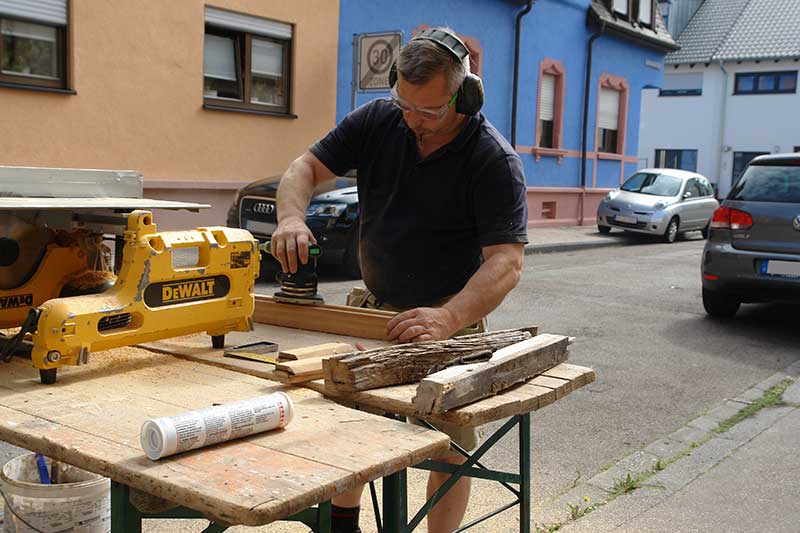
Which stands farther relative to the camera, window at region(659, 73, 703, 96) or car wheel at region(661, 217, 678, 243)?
window at region(659, 73, 703, 96)

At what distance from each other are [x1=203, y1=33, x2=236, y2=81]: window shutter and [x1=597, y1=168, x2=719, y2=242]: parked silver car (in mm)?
10274

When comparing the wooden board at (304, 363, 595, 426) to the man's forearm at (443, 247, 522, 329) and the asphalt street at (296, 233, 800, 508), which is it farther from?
Answer: the asphalt street at (296, 233, 800, 508)

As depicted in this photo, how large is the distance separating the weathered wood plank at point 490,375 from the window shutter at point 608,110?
74.8 feet

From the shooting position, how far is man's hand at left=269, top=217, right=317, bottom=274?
2.82m

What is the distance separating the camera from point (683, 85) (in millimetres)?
36875

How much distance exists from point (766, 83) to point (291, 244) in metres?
36.4

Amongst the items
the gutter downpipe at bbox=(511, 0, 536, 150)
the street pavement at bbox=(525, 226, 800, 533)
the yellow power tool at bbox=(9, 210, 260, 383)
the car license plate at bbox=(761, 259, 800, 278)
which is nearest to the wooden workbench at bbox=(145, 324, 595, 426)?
the yellow power tool at bbox=(9, 210, 260, 383)

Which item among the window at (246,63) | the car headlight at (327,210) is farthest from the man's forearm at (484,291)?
the window at (246,63)

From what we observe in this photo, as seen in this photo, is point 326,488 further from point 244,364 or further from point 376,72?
point 376,72

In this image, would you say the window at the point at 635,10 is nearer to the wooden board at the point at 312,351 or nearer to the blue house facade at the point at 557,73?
the blue house facade at the point at 557,73

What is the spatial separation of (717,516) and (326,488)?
10.1 feet

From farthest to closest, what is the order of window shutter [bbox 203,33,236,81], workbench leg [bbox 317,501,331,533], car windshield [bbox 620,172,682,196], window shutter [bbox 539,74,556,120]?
window shutter [bbox 539,74,556,120] < car windshield [bbox 620,172,682,196] < window shutter [bbox 203,33,236,81] < workbench leg [bbox 317,501,331,533]

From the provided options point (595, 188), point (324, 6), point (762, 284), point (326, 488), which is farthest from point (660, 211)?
point (326, 488)

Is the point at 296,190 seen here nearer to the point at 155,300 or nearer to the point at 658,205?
the point at 155,300
